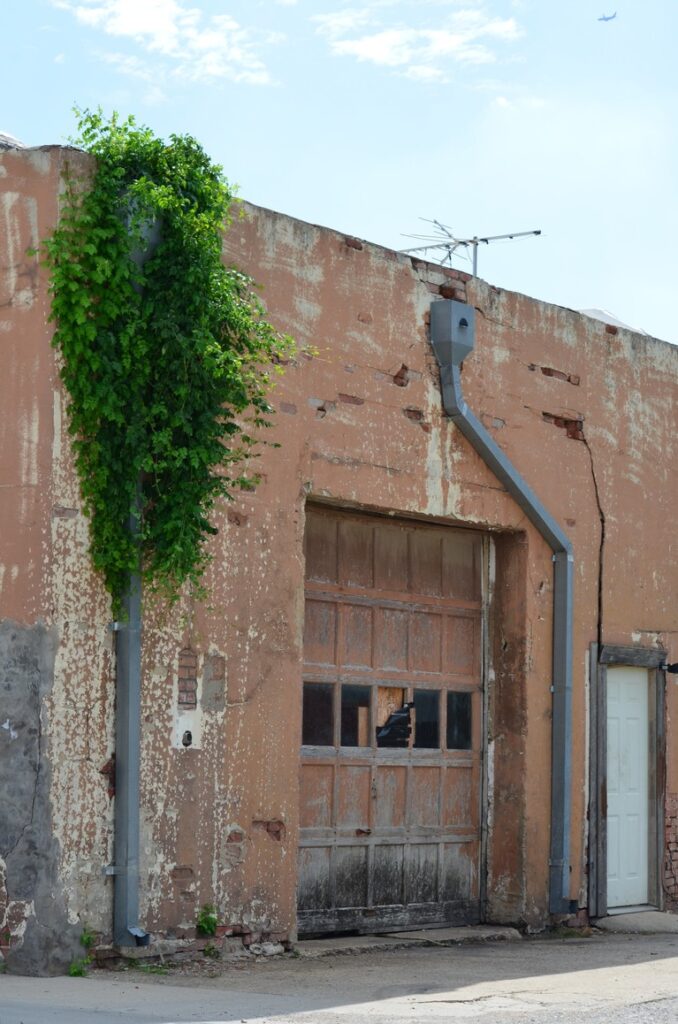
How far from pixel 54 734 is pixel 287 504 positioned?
2.14 metres

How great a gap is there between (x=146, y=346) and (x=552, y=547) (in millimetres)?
4127

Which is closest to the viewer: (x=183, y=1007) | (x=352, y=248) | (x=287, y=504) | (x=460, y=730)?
(x=183, y=1007)

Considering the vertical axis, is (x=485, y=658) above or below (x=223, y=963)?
above

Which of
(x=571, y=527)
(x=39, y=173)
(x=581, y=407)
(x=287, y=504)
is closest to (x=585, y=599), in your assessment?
(x=571, y=527)

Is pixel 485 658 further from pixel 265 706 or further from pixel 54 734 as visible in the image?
pixel 54 734

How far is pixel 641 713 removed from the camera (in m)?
12.7

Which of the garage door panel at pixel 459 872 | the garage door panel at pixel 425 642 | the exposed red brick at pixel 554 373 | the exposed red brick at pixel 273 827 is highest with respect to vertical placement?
the exposed red brick at pixel 554 373

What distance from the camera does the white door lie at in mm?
12312

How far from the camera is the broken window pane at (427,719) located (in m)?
11.1

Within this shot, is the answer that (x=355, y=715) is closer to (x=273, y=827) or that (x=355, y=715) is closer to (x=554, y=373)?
(x=273, y=827)

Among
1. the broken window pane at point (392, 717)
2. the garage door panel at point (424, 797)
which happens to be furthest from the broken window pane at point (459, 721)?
the broken window pane at point (392, 717)

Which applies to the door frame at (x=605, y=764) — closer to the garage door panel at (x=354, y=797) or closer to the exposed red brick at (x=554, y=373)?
the exposed red brick at (x=554, y=373)

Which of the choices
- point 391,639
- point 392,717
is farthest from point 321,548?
point 392,717

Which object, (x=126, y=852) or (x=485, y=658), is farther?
(x=485, y=658)
